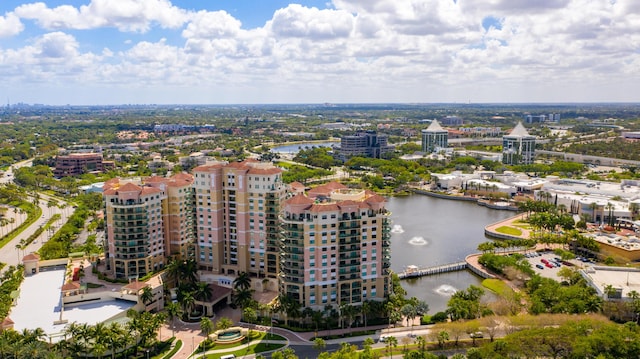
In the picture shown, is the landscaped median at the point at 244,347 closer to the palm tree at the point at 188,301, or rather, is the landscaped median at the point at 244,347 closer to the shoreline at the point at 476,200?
the palm tree at the point at 188,301

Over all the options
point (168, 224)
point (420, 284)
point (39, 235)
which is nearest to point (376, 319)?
point (420, 284)

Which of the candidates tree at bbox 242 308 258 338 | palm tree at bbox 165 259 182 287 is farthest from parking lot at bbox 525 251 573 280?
palm tree at bbox 165 259 182 287

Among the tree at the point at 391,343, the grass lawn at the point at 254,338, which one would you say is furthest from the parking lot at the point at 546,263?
the grass lawn at the point at 254,338

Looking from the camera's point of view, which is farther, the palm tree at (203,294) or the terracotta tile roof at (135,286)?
the palm tree at (203,294)

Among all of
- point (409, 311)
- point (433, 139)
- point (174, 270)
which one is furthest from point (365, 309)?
point (433, 139)

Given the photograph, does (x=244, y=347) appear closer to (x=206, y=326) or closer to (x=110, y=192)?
(x=206, y=326)
